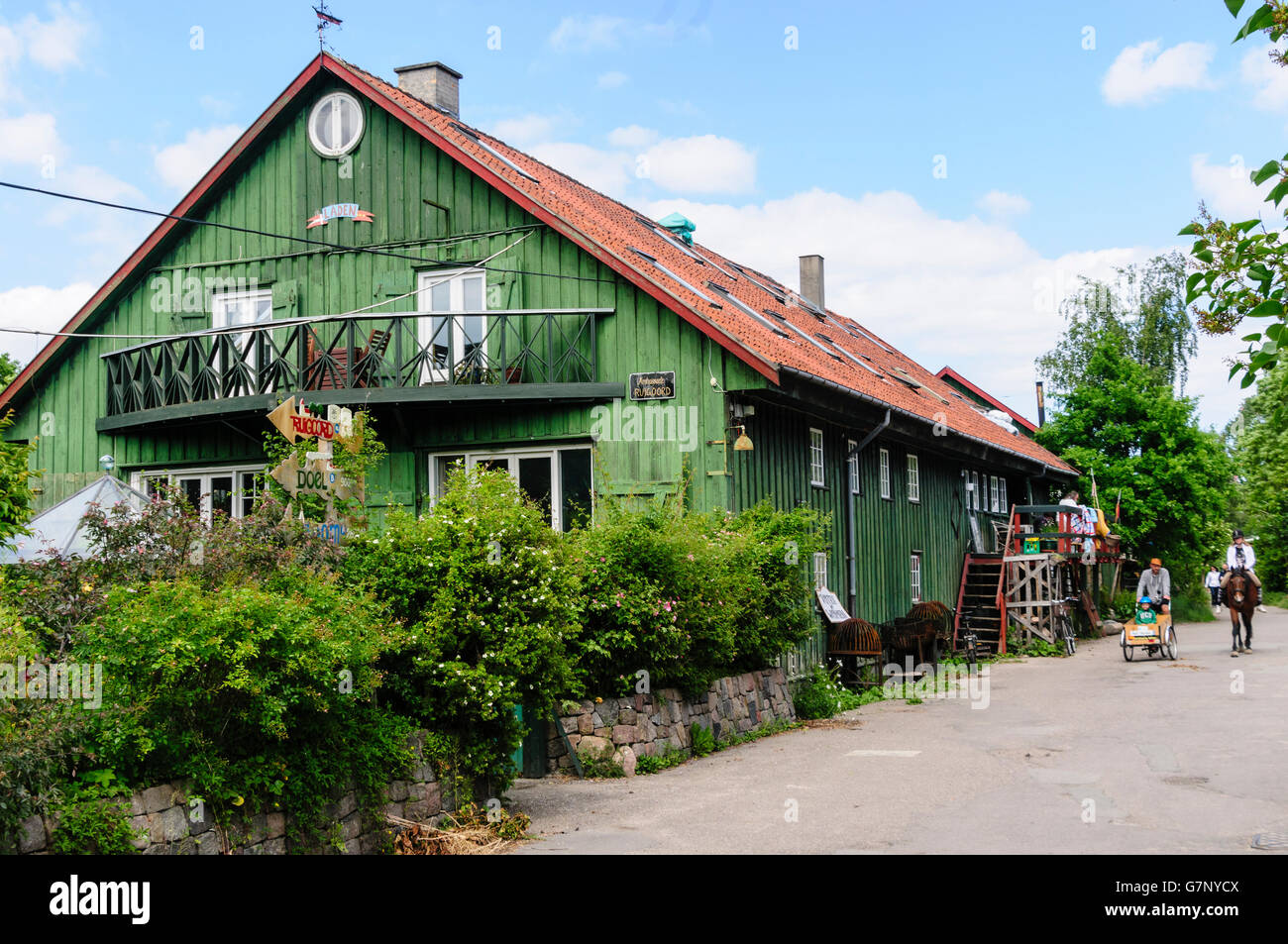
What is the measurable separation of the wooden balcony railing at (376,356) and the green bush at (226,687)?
929 centimetres

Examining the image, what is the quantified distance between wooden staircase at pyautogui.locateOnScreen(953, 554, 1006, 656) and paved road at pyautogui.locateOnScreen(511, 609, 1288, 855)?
7777mm

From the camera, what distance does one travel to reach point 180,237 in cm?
2084

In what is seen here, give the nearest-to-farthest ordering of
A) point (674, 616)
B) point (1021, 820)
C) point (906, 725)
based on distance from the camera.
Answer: point (1021, 820)
point (674, 616)
point (906, 725)

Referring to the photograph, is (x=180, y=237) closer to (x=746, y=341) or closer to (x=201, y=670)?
(x=746, y=341)

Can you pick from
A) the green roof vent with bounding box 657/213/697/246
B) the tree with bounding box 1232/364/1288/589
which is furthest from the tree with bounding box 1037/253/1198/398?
the green roof vent with bounding box 657/213/697/246

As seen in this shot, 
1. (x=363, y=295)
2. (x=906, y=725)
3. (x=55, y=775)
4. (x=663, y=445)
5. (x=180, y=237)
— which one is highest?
(x=180, y=237)

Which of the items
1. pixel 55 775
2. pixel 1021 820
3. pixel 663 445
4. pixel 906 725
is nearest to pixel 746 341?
pixel 663 445

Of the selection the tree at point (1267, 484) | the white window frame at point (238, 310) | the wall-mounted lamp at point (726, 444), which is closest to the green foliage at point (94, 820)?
the wall-mounted lamp at point (726, 444)

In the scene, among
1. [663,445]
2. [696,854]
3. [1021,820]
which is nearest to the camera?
[696,854]

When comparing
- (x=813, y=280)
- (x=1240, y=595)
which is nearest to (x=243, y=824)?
(x=1240, y=595)

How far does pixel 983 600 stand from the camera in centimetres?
2723

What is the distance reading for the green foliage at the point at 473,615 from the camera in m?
9.32

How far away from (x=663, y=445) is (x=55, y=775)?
11.0 metres
